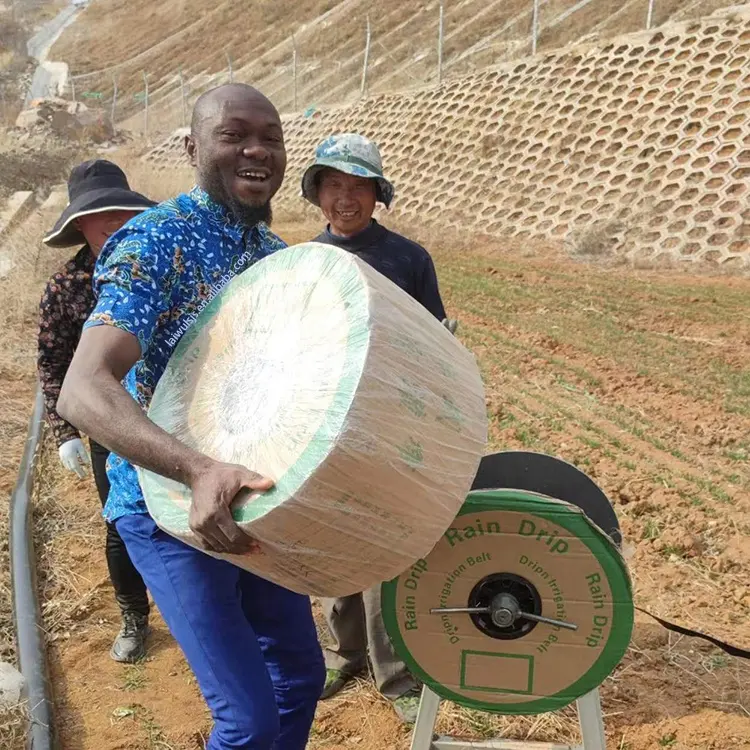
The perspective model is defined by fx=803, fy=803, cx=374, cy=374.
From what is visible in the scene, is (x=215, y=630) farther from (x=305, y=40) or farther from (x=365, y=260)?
(x=305, y=40)

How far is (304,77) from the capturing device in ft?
105

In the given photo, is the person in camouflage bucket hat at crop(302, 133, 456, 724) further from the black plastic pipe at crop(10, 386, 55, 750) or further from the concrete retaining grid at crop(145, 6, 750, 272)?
the concrete retaining grid at crop(145, 6, 750, 272)

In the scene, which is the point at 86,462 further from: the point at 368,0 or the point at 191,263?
the point at 368,0

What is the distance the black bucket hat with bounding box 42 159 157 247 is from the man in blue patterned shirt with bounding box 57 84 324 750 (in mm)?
1078

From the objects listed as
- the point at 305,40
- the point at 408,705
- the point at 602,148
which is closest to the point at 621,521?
the point at 408,705

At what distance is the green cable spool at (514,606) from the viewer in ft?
6.48

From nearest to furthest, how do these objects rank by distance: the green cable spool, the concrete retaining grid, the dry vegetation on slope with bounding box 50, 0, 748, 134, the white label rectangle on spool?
1. the green cable spool
2. the white label rectangle on spool
3. the concrete retaining grid
4. the dry vegetation on slope with bounding box 50, 0, 748, 134

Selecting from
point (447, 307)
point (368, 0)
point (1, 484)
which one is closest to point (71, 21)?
point (368, 0)

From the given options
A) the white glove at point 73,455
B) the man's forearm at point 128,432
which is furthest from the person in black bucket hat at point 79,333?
the man's forearm at point 128,432

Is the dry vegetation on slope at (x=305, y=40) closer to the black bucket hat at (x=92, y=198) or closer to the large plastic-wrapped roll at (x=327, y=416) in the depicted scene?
the black bucket hat at (x=92, y=198)

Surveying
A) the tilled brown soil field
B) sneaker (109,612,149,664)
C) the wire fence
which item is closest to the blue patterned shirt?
the tilled brown soil field

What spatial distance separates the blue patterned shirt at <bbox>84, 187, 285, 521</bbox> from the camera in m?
1.73

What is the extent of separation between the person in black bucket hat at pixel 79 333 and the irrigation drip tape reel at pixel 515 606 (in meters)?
1.53

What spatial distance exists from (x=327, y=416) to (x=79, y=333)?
84.0 inches
